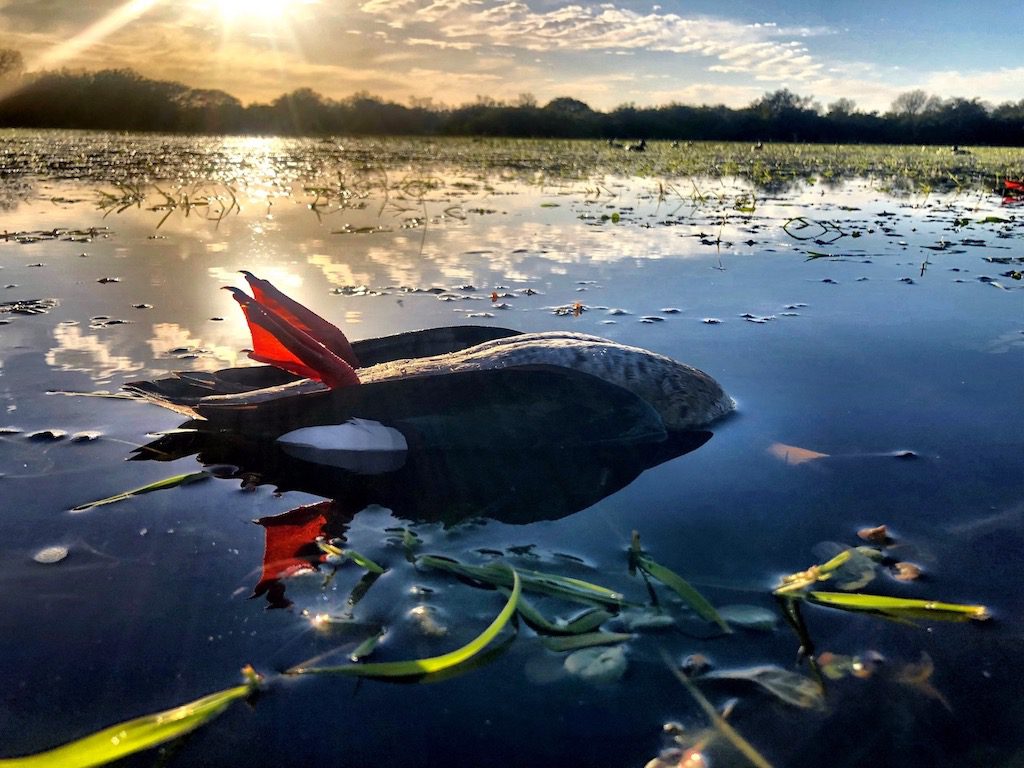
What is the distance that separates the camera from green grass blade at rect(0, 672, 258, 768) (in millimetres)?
1388

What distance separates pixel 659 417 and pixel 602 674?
1.59 meters

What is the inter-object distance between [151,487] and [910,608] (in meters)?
2.27

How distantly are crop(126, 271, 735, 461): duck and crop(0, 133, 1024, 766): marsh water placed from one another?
17cm

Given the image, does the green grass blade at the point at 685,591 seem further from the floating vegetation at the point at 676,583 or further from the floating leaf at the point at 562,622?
the floating leaf at the point at 562,622

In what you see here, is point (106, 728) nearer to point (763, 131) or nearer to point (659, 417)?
point (659, 417)

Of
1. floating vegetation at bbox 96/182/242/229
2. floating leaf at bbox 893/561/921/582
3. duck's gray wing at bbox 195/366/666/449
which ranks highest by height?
floating vegetation at bbox 96/182/242/229

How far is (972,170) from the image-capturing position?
1912 cm

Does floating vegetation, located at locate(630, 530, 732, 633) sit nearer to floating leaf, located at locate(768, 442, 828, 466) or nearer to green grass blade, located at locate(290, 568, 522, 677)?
green grass blade, located at locate(290, 568, 522, 677)

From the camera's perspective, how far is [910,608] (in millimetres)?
1933

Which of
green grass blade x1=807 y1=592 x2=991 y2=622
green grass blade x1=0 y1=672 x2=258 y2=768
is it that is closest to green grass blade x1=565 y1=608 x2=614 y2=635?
green grass blade x1=807 y1=592 x2=991 y2=622

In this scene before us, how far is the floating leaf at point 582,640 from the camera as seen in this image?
5.79 ft

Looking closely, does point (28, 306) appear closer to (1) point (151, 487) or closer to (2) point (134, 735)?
(1) point (151, 487)

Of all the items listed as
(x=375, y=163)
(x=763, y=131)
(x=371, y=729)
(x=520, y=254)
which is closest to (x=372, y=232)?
(x=520, y=254)

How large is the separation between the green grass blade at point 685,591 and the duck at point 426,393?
972mm
